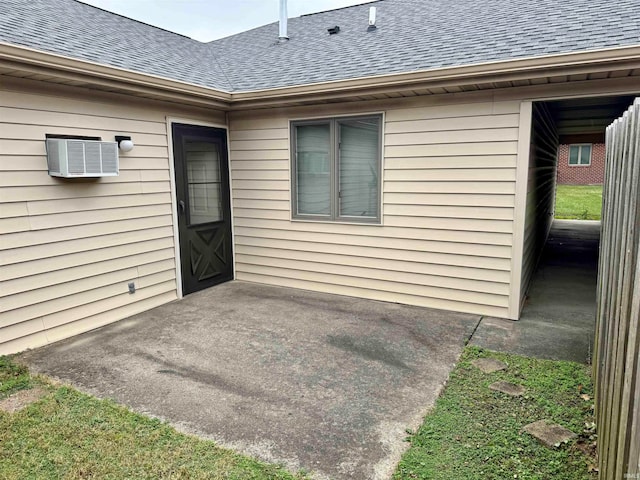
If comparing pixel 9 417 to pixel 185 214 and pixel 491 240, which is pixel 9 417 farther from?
pixel 491 240

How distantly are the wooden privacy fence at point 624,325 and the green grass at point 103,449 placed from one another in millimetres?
1401

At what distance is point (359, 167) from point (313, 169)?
0.62m

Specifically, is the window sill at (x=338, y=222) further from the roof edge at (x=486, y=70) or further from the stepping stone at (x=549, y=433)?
the stepping stone at (x=549, y=433)

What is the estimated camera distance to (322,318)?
4.34 metres

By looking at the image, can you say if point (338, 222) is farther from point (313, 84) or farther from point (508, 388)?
point (508, 388)

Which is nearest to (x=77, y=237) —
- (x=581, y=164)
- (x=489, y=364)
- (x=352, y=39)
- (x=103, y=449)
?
(x=103, y=449)

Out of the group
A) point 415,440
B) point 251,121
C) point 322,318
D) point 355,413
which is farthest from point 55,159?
point 415,440

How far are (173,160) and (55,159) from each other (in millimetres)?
1370

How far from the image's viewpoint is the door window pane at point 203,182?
16.6 ft

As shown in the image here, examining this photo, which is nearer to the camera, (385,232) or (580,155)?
(385,232)

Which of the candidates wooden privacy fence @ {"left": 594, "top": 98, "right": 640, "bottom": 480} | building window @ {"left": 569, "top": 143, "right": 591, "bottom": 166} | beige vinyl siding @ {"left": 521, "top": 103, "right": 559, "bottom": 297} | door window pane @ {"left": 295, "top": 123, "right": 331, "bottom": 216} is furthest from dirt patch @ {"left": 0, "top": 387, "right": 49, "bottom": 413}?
building window @ {"left": 569, "top": 143, "right": 591, "bottom": 166}

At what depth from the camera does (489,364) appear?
127 inches

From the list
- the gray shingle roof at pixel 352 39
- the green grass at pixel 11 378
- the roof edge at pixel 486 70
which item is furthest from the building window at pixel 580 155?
the green grass at pixel 11 378

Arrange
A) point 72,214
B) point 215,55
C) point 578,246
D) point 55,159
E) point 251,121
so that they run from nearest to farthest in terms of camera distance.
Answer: point 55,159 → point 72,214 → point 251,121 → point 215,55 → point 578,246
